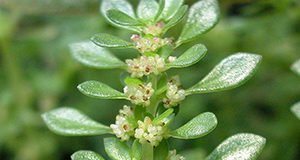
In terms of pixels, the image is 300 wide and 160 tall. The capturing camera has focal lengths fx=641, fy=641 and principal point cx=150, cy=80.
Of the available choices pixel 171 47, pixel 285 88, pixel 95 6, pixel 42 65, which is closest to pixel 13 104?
pixel 42 65

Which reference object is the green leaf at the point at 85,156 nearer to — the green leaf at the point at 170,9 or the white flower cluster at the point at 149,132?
the white flower cluster at the point at 149,132

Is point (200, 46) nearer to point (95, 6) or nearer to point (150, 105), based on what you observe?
point (150, 105)

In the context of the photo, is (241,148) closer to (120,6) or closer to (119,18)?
(119,18)

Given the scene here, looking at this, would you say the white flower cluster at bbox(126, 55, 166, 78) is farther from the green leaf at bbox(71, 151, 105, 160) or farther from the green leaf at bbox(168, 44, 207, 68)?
the green leaf at bbox(71, 151, 105, 160)

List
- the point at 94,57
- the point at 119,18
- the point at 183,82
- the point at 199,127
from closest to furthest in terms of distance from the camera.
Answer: the point at 199,127 < the point at 119,18 < the point at 94,57 < the point at 183,82

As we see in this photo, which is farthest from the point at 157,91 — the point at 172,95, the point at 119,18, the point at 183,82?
the point at 183,82
